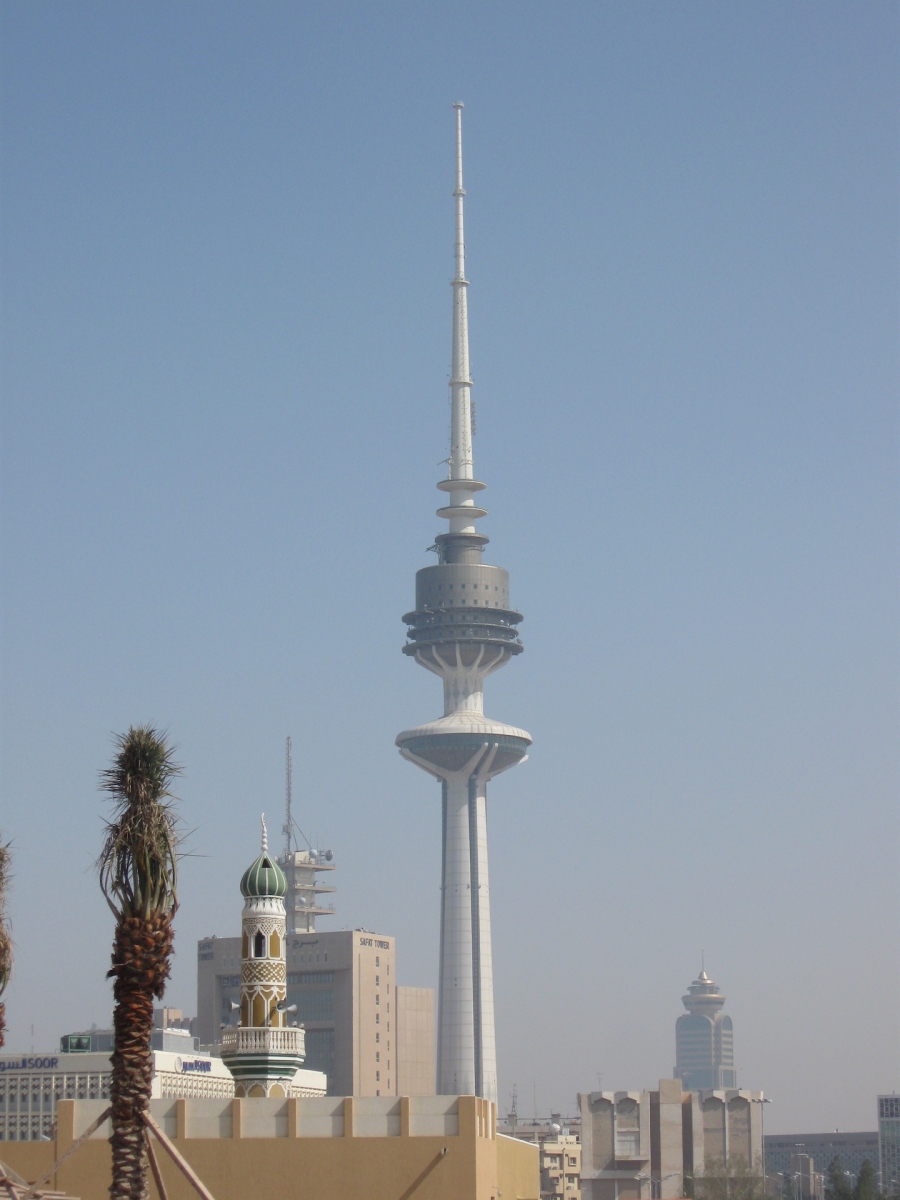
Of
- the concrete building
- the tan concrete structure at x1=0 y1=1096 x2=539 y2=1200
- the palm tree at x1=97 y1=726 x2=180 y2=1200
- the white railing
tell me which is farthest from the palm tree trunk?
the concrete building

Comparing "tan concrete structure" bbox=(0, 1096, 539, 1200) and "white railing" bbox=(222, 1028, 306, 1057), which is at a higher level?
"white railing" bbox=(222, 1028, 306, 1057)

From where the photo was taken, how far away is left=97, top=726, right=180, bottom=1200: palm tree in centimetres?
4469

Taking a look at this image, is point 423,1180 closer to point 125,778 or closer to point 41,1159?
point 41,1159

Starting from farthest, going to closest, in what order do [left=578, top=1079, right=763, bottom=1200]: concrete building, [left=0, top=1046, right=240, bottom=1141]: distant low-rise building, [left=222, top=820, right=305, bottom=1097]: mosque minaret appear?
[left=578, top=1079, right=763, bottom=1200]: concrete building
[left=0, top=1046, right=240, bottom=1141]: distant low-rise building
[left=222, top=820, right=305, bottom=1097]: mosque minaret

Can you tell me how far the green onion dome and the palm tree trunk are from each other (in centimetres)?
3113

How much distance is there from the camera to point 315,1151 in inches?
2542

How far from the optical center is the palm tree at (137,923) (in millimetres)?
44688

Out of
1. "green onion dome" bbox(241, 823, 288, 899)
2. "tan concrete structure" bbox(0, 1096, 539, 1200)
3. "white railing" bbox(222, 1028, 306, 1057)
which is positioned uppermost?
"green onion dome" bbox(241, 823, 288, 899)

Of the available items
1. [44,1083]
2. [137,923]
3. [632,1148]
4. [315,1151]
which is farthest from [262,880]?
Answer: [632,1148]

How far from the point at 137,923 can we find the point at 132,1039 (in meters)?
2.62

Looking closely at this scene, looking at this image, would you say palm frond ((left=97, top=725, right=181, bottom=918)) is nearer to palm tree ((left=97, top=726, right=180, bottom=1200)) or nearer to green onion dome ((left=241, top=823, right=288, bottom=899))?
palm tree ((left=97, top=726, right=180, bottom=1200))

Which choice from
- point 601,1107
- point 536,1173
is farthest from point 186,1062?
point 601,1107

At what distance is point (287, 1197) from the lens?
64.1 meters

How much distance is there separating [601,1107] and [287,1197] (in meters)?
139
